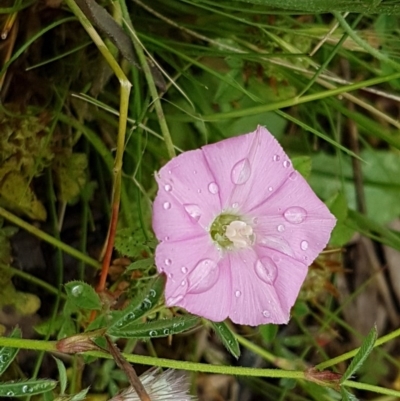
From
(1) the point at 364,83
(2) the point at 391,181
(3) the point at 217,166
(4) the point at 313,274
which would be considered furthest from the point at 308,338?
(3) the point at 217,166

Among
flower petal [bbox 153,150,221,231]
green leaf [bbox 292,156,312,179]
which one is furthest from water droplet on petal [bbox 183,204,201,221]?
green leaf [bbox 292,156,312,179]

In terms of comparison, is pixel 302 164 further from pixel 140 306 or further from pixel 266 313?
pixel 140 306

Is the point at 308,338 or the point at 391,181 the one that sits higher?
the point at 391,181

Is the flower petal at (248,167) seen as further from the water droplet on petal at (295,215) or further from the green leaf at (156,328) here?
the green leaf at (156,328)

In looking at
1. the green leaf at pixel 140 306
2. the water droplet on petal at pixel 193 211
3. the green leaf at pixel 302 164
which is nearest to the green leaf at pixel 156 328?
the green leaf at pixel 140 306

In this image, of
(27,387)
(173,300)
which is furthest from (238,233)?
(27,387)

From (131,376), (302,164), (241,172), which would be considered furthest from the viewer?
(302,164)

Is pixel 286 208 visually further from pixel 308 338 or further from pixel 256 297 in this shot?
pixel 308 338
